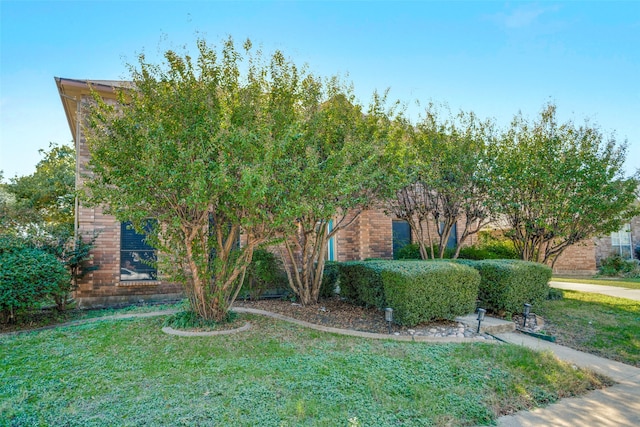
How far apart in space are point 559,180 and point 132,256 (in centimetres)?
1127

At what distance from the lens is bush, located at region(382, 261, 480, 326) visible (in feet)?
21.3

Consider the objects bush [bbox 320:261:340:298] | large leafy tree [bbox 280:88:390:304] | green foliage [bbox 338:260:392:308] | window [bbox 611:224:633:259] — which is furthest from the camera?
window [bbox 611:224:633:259]

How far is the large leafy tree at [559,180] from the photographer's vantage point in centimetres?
976

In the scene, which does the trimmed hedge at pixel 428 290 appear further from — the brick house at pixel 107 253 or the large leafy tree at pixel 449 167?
the brick house at pixel 107 253

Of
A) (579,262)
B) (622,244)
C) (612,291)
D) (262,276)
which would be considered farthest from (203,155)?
(622,244)

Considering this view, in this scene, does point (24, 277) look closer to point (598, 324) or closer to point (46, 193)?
point (598, 324)

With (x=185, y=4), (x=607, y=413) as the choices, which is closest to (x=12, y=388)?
(x=607, y=413)

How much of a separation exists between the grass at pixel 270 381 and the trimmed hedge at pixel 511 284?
2.38 m

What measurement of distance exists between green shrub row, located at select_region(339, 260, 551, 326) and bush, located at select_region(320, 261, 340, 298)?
4.13ft

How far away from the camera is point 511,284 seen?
756 cm

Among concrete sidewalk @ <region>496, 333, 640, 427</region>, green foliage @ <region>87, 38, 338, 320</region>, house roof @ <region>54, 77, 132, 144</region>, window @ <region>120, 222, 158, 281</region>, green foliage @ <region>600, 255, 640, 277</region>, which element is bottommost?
concrete sidewalk @ <region>496, 333, 640, 427</region>

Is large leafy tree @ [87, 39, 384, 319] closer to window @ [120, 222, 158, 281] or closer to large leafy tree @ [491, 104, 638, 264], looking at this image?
window @ [120, 222, 158, 281]

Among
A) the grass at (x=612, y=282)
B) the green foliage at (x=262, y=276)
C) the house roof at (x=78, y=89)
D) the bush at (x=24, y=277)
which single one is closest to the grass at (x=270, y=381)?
the bush at (x=24, y=277)

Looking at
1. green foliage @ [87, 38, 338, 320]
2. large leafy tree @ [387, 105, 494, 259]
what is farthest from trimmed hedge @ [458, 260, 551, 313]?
green foliage @ [87, 38, 338, 320]
